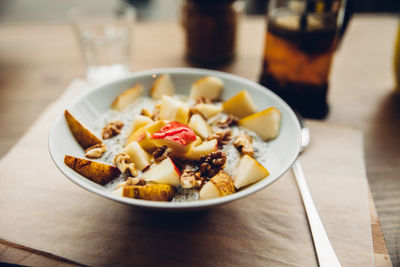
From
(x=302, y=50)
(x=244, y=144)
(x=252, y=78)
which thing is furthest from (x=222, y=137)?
(x=252, y=78)

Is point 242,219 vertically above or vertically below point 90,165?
below

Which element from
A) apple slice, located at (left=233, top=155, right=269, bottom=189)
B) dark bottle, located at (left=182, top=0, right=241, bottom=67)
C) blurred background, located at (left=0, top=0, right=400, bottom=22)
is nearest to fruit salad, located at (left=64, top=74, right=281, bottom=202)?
apple slice, located at (left=233, top=155, right=269, bottom=189)

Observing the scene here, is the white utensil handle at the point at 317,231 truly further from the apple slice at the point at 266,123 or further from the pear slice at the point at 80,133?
the pear slice at the point at 80,133

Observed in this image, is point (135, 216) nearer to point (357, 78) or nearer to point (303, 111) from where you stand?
point (303, 111)

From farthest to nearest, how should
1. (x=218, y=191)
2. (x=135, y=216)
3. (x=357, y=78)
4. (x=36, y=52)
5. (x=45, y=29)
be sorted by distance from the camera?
(x=45, y=29)
(x=36, y=52)
(x=357, y=78)
(x=135, y=216)
(x=218, y=191)

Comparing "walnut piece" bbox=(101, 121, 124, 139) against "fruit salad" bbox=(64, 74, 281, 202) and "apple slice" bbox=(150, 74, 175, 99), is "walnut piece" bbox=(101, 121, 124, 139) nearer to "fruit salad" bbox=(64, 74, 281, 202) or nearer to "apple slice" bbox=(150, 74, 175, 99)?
"fruit salad" bbox=(64, 74, 281, 202)

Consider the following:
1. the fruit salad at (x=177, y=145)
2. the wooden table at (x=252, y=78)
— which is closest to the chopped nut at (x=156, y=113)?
the fruit salad at (x=177, y=145)

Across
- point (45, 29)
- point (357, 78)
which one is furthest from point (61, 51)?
point (357, 78)

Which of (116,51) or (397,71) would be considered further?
(116,51)
